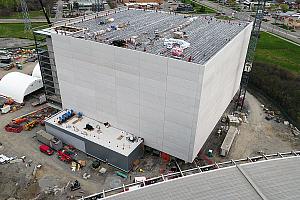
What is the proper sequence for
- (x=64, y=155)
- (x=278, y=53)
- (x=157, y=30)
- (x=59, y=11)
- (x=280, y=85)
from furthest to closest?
(x=59, y=11)
(x=278, y=53)
(x=280, y=85)
(x=157, y=30)
(x=64, y=155)

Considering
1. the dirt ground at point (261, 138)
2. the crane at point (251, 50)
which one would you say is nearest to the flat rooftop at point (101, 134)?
the dirt ground at point (261, 138)

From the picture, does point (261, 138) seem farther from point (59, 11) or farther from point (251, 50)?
point (59, 11)

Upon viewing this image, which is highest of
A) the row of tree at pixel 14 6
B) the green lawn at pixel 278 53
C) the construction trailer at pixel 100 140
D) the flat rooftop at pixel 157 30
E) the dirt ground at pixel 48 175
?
the flat rooftop at pixel 157 30

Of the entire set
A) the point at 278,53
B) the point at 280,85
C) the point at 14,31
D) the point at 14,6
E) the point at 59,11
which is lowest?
the point at 280,85

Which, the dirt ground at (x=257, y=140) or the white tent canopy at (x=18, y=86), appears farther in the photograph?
the white tent canopy at (x=18, y=86)

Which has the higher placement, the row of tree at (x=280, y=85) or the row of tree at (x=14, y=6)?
the row of tree at (x=14, y=6)

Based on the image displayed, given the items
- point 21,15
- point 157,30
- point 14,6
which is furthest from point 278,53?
point 14,6

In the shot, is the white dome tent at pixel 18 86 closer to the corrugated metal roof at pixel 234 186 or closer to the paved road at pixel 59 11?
the corrugated metal roof at pixel 234 186

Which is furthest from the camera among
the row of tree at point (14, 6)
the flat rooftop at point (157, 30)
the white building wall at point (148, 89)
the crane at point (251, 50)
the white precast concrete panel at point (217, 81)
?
the row of tree at point (14, 6)
